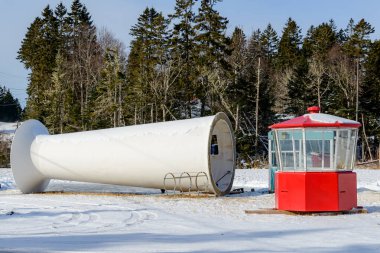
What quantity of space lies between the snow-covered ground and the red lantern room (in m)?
0.58

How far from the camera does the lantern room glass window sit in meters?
13.8

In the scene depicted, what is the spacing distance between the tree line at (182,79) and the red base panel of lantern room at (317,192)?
90.7ft

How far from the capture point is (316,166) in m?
13.8

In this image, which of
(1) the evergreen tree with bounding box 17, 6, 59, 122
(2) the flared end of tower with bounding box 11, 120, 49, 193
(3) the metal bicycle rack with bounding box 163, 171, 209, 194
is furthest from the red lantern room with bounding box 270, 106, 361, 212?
(1) the evergreen tree with bounding box 17, 6, 59, 122

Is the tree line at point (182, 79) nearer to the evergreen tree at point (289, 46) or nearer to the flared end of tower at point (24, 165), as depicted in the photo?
the evergreen tree at point (289, 46)

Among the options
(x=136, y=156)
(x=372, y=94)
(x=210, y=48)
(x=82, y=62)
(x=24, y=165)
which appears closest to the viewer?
(x=136, y=156)

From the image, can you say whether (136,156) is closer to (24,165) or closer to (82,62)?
(24,165)

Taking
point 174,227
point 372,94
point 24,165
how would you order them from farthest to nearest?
point 372,94 < point 24,165 < point 174,227

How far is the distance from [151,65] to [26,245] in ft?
126

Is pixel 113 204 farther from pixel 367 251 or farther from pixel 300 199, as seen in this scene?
pixel 367 251

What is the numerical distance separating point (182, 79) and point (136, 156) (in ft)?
87.5

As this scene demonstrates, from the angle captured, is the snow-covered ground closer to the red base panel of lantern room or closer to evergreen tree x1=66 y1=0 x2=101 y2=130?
the red base panel of lantern room

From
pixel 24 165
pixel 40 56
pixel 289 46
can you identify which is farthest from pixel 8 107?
pixel 24 165

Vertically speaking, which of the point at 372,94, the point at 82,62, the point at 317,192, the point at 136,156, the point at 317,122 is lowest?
the point at 317,192
